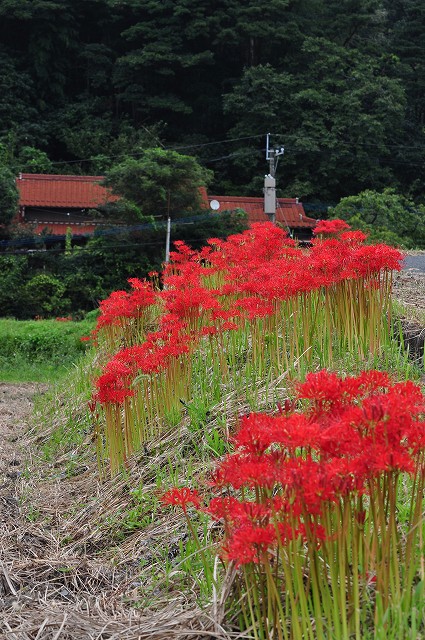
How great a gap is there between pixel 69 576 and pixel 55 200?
2598cm

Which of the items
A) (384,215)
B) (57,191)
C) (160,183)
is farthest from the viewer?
(57,191)

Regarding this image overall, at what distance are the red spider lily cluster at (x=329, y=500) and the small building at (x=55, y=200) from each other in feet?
85.1

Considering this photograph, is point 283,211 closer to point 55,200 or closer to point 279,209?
point 279,209

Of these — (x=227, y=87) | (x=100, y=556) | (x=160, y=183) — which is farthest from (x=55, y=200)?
(x=100, y=556)

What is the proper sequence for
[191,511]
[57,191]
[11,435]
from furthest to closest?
[57,191]
[11,435]
[191,511]

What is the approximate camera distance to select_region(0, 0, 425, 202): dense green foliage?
31.7 meters

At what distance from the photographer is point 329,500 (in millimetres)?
1957

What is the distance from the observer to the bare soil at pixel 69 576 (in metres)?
2.54

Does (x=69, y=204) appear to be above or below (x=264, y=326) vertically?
above

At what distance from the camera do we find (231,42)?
35906 mm

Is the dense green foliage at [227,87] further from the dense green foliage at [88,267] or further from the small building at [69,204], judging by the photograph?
the dense green foliage at [88,267]

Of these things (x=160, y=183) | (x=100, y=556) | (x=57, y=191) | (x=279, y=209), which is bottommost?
(x=100, y=556)

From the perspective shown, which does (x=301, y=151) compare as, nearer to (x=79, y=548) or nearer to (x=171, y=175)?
(x=171, y=175)

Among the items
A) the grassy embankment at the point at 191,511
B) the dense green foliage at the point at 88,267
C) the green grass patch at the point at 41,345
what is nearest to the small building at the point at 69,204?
the dense green foliage at the point at 88,267
